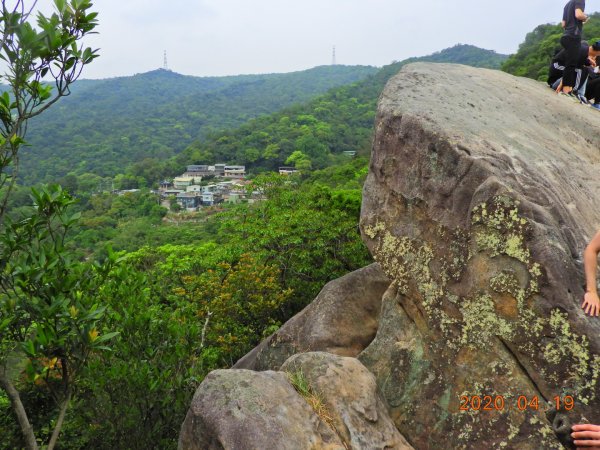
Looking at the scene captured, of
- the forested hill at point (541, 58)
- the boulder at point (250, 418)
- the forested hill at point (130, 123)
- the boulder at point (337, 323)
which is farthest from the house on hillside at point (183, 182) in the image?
the boulder at point (250, 418)

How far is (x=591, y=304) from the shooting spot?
4.18 m

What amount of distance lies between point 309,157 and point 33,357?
71.4 meters

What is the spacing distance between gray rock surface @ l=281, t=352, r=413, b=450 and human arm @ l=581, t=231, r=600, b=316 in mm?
2249

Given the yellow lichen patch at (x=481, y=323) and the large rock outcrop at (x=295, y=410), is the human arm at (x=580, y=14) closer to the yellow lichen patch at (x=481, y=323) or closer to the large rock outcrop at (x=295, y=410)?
the yellow lichen patch at (x=481, y=323)

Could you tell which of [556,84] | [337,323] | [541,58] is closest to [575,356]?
[337,323]

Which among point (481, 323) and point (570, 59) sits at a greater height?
point (570, 59)

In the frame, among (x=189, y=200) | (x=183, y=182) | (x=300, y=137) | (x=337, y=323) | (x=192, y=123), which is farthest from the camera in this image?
(x=192, y=123)

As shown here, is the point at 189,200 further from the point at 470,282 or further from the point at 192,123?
the point at 192,123

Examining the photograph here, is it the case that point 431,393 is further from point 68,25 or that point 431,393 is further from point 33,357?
point 68,25

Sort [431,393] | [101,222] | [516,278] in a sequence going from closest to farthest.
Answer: [516,278] < [431,393] < [101,222]

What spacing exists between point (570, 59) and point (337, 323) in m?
6.78

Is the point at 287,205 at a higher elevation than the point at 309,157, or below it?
higher

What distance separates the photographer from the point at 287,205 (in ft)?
53.3

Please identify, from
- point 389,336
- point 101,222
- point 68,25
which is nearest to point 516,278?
point 389,336
